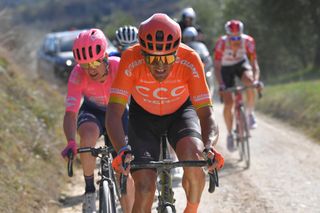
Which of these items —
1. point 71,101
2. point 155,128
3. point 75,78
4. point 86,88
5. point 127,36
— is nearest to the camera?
point 155,128

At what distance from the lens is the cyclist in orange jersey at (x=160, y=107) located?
4.78 m

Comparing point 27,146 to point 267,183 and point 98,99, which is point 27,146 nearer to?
point 98,99

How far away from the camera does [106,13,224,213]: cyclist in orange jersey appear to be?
15.7 feet

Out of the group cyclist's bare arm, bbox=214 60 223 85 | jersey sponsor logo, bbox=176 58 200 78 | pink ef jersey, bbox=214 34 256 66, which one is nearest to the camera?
jersey sponsor logo, bbox=176 58 200 78

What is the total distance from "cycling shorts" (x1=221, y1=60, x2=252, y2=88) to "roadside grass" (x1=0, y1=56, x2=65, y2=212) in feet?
9.82

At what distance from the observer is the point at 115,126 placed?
4992mm

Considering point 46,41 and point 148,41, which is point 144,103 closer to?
point 148,41

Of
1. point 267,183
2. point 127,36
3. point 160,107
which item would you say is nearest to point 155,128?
point 160,107

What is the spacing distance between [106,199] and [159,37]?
4.58ft

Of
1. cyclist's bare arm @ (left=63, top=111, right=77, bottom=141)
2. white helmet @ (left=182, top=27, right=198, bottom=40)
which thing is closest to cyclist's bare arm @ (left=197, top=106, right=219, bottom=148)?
cyclist's bare arm @ (left=63, top=111, right=77, bottom=141)

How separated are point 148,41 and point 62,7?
11790cm

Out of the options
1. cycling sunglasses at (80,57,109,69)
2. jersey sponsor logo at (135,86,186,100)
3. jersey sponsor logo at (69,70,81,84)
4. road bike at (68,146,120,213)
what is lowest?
road bike at (68,146,120,213)

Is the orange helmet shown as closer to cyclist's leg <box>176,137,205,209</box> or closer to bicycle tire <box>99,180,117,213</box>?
cyclist's leg <box>176,137,205,209</box>

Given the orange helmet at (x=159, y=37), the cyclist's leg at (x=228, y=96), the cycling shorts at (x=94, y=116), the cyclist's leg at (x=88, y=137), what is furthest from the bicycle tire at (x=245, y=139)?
the orange helmet at (x=159, y=37)
